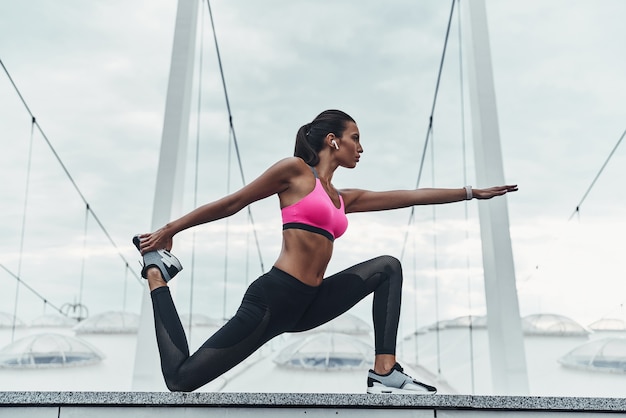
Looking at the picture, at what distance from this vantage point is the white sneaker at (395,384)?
102 inches

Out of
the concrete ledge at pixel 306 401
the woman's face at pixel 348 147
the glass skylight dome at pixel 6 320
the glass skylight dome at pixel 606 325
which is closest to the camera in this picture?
the concrete ledge at pixel 306 401

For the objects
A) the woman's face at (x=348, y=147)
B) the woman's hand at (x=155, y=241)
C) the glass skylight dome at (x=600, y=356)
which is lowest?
the woman's hand at (x=155, y=241)

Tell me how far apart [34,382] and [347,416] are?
1011 centimetres

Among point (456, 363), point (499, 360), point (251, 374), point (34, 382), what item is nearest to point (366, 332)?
point (251, 374)

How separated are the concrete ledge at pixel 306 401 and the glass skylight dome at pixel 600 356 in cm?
980

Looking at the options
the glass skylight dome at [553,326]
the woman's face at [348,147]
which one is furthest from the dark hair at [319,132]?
the glass skylight dome at [553,326]

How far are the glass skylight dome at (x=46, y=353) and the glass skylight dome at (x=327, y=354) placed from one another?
390 centimetres

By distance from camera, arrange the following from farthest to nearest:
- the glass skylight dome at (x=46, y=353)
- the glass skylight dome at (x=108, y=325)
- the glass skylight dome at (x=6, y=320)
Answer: the glass skylight dome at (x=108, y=325)
the glass skylight dome at (x=6, y=320)
the glass skylight dome at (x=46, y=353)

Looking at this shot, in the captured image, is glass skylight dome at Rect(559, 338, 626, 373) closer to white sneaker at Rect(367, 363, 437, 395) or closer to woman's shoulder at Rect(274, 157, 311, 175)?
white sneaker at Rect(367, 363, 437, 395)

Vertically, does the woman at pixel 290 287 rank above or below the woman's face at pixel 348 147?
below

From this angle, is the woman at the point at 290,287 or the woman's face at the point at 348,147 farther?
the woman's face at the point at 348,147

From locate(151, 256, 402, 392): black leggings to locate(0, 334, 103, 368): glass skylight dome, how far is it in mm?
11448

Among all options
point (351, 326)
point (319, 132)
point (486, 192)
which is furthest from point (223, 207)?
point (351, 326)

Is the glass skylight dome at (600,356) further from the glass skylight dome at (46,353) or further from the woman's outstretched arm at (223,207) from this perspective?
the woman's outstretched arm at (223,207)
